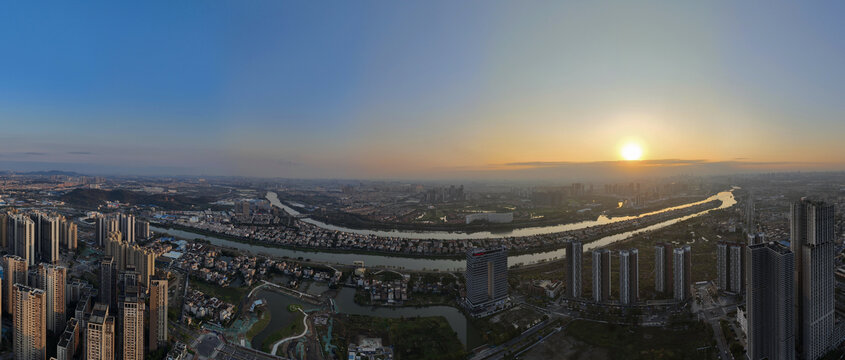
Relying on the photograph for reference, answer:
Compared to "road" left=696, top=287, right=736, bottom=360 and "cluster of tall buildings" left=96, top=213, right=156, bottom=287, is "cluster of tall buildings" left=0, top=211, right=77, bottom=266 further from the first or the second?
"road" left=696, top=287, right=736, bottom=360

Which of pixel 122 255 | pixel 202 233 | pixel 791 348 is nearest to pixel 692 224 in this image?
pixel 791 348

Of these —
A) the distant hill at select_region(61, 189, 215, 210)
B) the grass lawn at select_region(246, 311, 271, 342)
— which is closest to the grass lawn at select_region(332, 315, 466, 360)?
the grass lawn at select_region(246, 311, 271, 342)

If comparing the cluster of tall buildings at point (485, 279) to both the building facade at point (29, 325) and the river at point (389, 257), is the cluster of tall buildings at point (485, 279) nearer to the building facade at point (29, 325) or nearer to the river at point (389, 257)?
the river at point (389, 257)

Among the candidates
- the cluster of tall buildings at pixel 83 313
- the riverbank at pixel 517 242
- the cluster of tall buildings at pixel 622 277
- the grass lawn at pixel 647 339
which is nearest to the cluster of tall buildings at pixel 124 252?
the cluster of tall buildings at pixel 83 313

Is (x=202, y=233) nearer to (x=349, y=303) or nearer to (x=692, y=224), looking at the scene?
(x=349, y=303)

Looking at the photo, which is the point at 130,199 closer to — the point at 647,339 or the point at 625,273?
the point at 625,273
